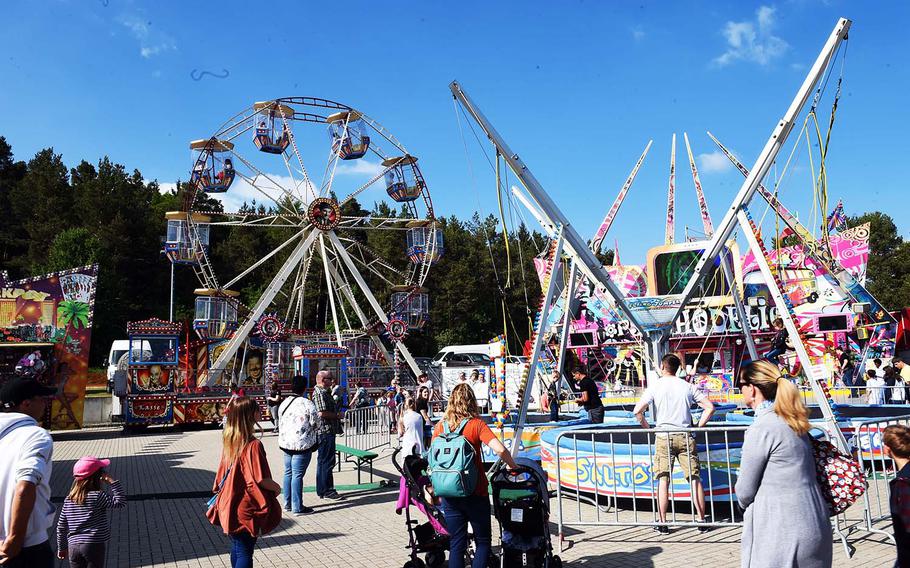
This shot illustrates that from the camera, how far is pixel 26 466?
3.08 metres

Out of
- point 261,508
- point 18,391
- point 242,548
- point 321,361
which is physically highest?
point 321,361

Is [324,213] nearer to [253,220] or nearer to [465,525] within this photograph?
[253,220]

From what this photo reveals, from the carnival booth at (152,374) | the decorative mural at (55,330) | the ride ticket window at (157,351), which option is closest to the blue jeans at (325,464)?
the decorative mural at (55,330)

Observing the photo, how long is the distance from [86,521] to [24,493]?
6.69 ft

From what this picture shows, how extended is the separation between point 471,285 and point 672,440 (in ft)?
141

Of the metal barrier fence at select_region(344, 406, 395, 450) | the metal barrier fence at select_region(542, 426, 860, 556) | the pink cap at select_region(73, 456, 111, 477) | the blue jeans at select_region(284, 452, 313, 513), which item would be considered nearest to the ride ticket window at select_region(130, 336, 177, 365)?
the metal barrier fence at select_region(344, 406, 395, 450)

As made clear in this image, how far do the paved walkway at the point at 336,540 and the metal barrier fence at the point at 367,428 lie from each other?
8.77 ft

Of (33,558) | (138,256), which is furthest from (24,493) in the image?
(138,256)

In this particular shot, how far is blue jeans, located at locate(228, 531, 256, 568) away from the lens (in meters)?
4.36

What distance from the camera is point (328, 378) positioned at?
9.64m

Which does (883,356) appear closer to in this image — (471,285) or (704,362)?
(704,362)

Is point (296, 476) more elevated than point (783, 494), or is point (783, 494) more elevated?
point (783, 494)

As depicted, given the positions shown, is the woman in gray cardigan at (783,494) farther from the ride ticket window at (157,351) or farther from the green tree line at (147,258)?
the green tree line at (147,258)

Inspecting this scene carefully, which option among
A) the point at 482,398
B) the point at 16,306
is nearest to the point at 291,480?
the point at 482,398
